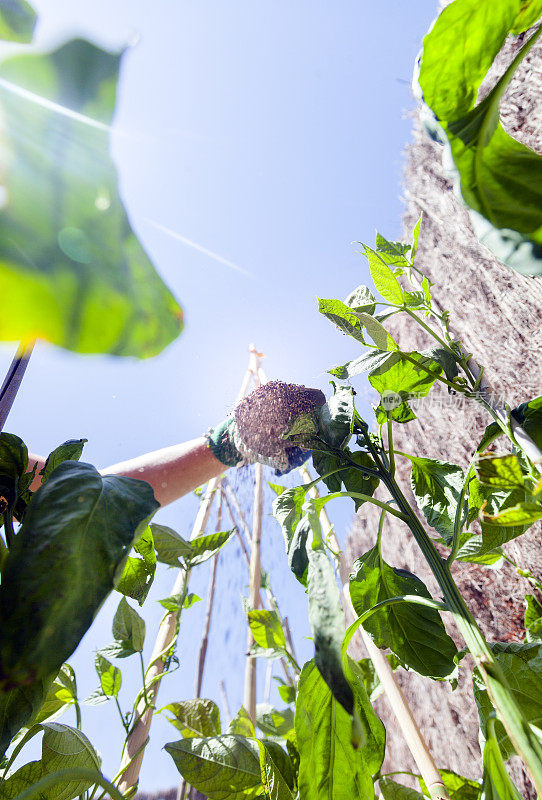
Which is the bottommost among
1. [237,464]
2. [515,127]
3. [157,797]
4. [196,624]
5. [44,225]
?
[157,797]

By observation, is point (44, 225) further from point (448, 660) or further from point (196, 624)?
point (196, 624)

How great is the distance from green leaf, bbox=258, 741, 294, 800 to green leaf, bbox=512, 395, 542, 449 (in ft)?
1.20

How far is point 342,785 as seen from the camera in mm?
259

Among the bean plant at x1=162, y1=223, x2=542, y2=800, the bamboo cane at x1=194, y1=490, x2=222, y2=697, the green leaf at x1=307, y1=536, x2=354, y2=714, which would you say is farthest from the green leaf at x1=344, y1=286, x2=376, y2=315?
the bamboo cane at x1=194, y1=490, x2=222, y2=697

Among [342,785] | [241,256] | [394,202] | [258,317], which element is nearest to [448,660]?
[342,785]

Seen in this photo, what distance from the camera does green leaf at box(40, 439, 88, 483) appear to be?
31 centimetres

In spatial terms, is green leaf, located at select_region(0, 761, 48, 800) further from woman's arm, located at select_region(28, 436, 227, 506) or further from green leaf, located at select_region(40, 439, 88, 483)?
woman's arm, located at select_region(28, 436, 227, 506)

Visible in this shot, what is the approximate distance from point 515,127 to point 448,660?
4.60 feet

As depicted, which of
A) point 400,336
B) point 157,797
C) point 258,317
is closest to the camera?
point 258,317

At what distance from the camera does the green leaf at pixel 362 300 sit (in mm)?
457

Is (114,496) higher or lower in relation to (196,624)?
higher

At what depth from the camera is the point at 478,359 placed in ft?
4.21

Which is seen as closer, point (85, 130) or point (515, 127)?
point (85, 130)

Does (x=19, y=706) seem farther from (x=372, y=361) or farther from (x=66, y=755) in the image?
(x=372, y=361)
